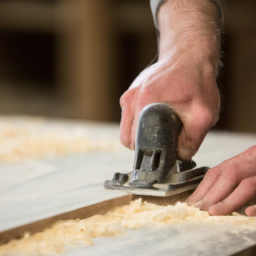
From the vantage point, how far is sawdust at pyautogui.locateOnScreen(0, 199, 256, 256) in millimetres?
624

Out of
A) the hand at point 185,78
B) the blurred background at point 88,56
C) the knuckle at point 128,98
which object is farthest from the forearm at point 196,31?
the blurred background at point 88,56

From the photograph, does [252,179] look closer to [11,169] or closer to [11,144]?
[11,169]

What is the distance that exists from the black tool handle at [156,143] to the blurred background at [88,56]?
1.73m

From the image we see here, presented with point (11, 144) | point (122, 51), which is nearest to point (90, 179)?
point (11, 144)

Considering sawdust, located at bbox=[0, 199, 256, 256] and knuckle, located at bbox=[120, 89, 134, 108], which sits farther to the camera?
knuckle, located at bbox=[120, 89, 134, 108]

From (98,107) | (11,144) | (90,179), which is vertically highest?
(90,179)

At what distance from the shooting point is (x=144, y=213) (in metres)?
0.75

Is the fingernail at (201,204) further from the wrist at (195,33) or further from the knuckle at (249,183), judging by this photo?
the wrist at (195,33)

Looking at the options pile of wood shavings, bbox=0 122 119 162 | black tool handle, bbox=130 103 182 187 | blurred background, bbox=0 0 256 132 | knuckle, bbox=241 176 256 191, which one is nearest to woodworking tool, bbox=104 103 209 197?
black tool handle, bbox=130 103 182 187

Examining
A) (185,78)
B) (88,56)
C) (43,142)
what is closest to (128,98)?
(185,78)

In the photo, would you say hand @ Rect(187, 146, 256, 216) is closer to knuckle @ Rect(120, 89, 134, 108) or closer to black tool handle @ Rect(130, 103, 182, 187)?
black tool handle @ Rect(130, 103, 182, 187)

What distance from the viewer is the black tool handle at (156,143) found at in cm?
74

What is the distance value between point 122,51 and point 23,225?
2.97 m

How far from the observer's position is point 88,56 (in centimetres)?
331
